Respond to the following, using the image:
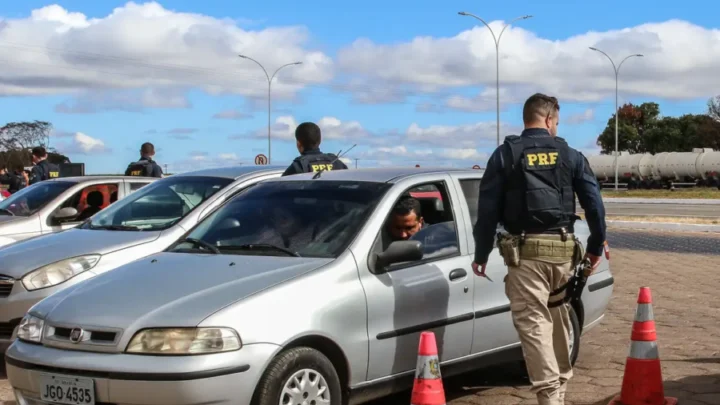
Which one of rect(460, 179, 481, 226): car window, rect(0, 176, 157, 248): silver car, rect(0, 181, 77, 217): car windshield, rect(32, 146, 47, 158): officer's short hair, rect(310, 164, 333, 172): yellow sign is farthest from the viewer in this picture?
rect(32, 146, 47, 158): officer's short hair

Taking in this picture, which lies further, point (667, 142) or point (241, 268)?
point (667, 142)

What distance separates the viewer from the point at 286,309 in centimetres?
446

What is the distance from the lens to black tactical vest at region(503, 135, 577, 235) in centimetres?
494

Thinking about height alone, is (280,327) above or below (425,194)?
below

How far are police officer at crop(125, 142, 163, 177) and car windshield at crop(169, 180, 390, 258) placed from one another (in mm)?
5919

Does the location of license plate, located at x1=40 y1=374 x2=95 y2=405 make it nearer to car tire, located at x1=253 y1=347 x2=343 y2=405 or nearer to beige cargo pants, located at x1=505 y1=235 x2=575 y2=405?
car tire, located at x1=253 y1=347 x2=343 y2=405

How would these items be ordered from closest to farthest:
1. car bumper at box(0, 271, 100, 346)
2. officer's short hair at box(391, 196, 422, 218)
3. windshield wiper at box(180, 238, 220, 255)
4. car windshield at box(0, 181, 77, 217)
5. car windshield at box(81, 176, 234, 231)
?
windshield wiper at box(180, 238, 220, 255) → officer's short hair at box(391, 196, 422, 218) → car bumper at box(0, 271, 100, 346) → car windshield at box(81, 176, 234, 231) → car windshield at box(0, 181, 77, 217)

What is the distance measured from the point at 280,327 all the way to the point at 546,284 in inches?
58.8

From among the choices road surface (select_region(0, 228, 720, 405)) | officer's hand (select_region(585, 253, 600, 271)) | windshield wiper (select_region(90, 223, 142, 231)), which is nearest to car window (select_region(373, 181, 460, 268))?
officer's hand (select_region(585, 253, 600, 271))

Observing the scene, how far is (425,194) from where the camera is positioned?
230 inches

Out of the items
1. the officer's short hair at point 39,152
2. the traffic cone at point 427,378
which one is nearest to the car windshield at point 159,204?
the traffic cone at point 427,378

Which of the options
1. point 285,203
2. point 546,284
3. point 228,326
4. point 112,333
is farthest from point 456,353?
point 112,333

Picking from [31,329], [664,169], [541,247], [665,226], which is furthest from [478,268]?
[664,169]

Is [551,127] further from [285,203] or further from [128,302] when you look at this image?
[128,302]
